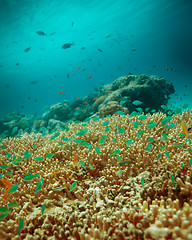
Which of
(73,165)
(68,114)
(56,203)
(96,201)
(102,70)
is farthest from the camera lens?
(102,70)

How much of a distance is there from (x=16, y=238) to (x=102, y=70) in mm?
178348

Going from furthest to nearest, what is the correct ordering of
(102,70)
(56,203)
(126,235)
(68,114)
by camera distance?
(102,70) → (68,114) → (56,203) → (126,235)

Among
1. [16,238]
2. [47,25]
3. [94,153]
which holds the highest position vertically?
[47,25]

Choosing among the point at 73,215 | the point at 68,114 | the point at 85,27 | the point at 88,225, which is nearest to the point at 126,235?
the point at 88,225

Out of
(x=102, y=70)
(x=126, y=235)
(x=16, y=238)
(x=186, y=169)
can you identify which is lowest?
(x=16, y=238)

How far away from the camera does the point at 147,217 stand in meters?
1.83

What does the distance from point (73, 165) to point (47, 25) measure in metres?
38.5

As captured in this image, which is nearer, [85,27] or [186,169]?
[186,169]

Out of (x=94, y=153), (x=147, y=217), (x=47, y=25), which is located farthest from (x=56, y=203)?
(x=47, y=25)

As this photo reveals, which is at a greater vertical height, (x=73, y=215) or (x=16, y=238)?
(x=73, y=215)

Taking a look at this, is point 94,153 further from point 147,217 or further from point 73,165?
point 147,217

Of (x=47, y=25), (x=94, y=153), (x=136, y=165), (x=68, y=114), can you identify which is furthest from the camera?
(x=47, y=25)

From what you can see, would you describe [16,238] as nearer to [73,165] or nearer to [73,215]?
[73,215]

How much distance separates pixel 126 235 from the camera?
1695mm
